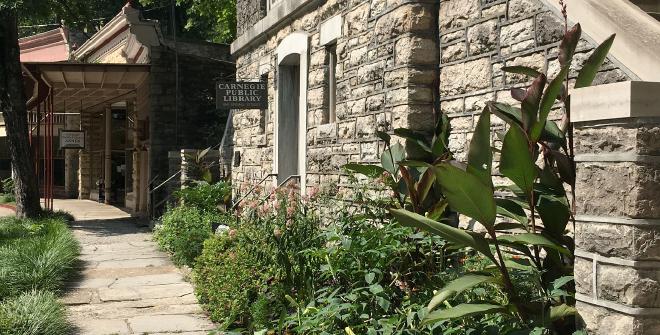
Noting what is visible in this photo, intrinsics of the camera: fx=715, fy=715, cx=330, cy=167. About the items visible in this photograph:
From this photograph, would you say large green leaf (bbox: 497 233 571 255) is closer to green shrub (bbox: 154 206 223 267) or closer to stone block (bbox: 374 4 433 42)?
stone block (bbox: 374 4 433 42)

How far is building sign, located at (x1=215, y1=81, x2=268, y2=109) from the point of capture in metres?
9.83

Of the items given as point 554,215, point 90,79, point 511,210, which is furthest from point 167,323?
point 90,79

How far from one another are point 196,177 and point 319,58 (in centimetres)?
614

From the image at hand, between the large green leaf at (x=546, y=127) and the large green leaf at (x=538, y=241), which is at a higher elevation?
the large green leaf at (x=546, y=127)

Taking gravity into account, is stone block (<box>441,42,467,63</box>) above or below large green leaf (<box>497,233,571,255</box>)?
above

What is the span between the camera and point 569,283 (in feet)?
10.9

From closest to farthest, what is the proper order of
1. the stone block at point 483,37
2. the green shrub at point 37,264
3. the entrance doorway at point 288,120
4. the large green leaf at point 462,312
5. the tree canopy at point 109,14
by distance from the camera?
the large green leaf at point 462,312, the stone block at point 483,37, the green shrub at point 37,264, the entrance doorway at point 288,120, the tree canopy at point 109,14

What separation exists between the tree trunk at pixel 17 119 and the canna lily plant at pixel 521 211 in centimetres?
1339

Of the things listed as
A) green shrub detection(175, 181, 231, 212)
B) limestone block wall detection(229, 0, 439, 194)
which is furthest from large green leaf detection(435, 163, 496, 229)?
green shrub detection(175, 181, 231, 212)

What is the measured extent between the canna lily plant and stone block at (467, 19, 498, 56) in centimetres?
152

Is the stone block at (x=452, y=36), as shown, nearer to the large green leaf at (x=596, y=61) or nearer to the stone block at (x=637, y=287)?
the large green leaf at (x=596, y=61)

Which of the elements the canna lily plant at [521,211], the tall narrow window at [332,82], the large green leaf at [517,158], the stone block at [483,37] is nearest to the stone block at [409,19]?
the stone block at [483,37]

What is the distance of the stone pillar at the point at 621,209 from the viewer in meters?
2.71

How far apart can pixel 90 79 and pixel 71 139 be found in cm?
350
